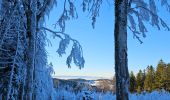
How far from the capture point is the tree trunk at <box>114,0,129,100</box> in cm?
1082

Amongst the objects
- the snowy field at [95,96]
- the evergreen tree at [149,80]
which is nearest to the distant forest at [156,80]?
the evergreen tree at [149,80]

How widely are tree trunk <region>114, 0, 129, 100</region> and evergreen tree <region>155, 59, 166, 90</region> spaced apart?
64.8m

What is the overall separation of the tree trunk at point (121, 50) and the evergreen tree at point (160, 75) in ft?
213

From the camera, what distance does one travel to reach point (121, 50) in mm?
11000

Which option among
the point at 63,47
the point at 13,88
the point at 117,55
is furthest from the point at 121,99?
the point at 13,88

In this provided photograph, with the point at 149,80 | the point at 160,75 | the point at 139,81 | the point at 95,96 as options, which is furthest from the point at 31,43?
the point at 139,81

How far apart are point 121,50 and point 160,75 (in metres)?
68.7

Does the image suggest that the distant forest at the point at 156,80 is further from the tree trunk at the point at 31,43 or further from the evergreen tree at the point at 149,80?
the tree trunk at the point at 31,43

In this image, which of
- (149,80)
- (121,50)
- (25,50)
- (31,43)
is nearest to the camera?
→ (31,43)

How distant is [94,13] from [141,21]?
1.40 meters

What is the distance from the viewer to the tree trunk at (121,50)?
426 inches

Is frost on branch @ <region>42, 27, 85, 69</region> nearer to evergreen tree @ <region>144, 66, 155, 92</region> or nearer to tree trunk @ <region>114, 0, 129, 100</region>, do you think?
tree trunk @ <region>114, 0, 129, 100</region>

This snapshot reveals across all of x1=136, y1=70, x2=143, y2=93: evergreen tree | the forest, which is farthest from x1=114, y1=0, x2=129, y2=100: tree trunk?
x1=136, y1=70, x2=143, y2=93: evergreen tree

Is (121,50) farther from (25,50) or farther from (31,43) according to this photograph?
(31,43)
